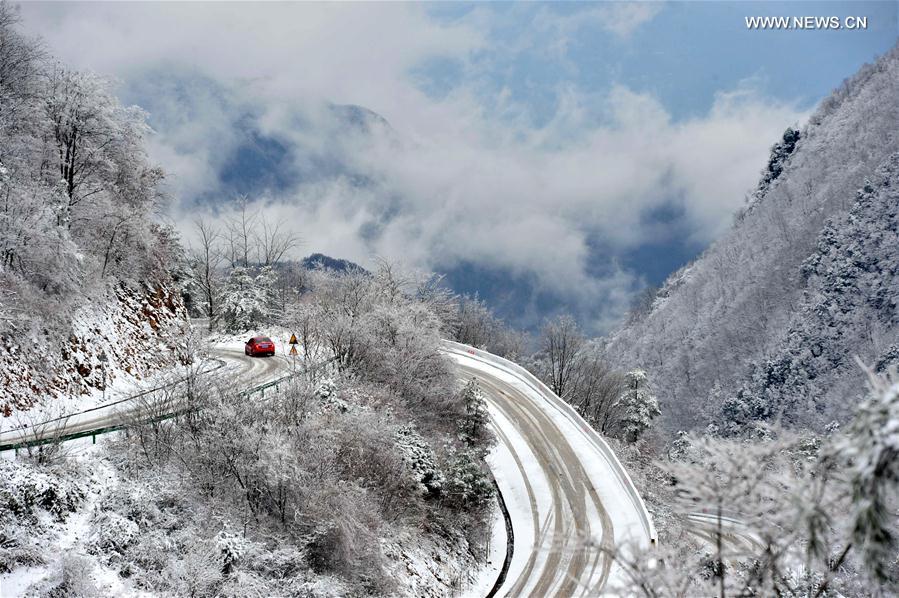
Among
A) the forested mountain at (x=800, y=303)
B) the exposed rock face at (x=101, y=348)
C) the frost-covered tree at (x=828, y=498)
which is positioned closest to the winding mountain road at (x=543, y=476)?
the exposed rock face at (x=101, y=348)

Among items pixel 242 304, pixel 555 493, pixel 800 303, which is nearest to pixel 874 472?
pixel 555 493

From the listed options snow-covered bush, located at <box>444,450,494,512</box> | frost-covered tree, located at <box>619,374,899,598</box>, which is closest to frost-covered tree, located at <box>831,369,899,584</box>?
frost-covered tree, located at <box>619,374,899,598</box>

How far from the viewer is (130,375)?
2417cm

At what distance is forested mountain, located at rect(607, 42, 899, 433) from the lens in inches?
3996

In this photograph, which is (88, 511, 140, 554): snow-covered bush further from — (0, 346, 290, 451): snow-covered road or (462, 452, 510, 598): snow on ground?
(462, 452, 510, 598): snow on ground

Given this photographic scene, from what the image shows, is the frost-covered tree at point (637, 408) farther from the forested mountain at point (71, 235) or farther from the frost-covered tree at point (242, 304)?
the forested mountain at point (71, 235)

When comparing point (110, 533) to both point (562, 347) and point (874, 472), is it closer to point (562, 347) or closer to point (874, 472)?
point (874, 472)

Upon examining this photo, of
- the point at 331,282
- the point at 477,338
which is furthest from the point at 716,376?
the point at 331,282

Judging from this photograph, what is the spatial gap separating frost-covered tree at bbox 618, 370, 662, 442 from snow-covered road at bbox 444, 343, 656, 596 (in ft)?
50.2

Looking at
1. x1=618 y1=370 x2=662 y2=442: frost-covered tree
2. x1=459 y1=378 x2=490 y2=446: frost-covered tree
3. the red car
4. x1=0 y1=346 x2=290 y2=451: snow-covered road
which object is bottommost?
x1=0 y1=346 x2=290 y2=451: snow-covered road

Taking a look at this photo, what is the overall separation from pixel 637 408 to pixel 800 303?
Result: 89.7m

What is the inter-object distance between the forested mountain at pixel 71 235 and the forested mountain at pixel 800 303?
96.1 m

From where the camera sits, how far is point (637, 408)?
53469 mm

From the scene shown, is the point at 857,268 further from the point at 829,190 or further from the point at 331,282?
the point at 331,282
